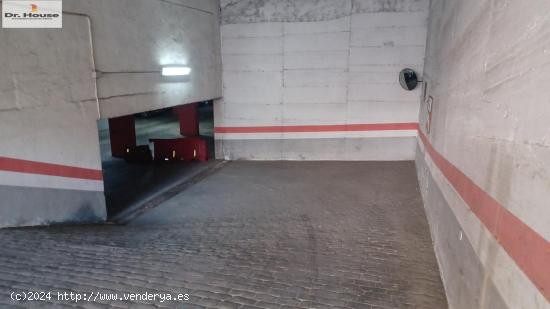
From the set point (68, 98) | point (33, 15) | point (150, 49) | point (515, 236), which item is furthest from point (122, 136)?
point (515, 236)

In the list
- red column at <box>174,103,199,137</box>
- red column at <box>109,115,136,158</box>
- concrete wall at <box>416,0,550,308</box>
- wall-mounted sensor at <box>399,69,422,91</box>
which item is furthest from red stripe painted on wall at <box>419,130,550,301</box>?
red column at <box>174,103,199,137</box>

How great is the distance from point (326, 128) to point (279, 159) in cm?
184

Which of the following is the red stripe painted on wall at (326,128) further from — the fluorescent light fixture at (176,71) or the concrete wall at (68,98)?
the concrete wall at (68,98)

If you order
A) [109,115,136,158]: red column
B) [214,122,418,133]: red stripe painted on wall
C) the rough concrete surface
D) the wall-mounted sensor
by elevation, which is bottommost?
the rough concrete surface

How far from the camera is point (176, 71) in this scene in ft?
28.4

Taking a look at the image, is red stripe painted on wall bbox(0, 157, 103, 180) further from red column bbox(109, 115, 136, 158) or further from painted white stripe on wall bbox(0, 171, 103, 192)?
red column bbox(109, 115, 136, 158)

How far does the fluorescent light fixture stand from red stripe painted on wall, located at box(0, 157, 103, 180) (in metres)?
2.92

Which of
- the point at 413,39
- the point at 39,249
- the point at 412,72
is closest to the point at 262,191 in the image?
the point at 39,249

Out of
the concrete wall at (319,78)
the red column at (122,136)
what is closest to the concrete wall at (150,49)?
the concrete wall at (319,78)

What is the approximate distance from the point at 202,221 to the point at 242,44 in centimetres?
648

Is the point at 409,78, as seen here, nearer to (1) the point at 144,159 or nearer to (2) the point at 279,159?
(2) the point at 279,159

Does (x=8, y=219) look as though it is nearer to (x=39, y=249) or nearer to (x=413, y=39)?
(x=39, y=249)

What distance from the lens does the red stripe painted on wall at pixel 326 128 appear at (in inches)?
428

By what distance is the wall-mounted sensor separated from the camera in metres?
10.1
